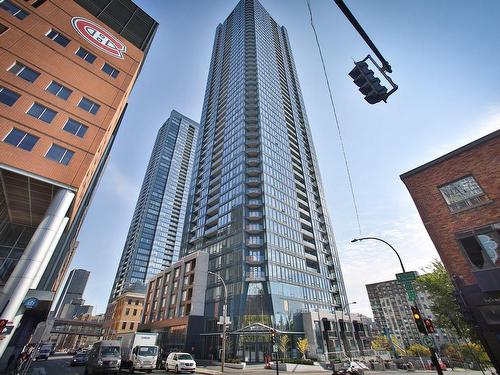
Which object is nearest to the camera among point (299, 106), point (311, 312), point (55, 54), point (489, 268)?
point (489, 268)

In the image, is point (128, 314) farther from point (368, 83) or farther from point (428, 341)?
point (368, 83)

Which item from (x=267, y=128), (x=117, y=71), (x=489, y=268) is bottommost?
(x=489, y=268)

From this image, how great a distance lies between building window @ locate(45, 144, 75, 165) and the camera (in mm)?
18766

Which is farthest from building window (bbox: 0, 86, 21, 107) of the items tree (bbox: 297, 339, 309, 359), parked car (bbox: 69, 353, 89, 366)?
tree (bbox: 297, 339, 309, 359)

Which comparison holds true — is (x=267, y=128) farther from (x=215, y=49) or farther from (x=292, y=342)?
(x=215, y=49)

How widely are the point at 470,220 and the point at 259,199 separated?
42.8m

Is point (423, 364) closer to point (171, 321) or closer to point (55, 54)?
point (171, 321)

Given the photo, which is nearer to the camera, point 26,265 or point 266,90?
point 26,265

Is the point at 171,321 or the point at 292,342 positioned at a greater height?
the point at 171,321

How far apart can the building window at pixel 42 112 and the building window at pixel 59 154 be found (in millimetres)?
2361

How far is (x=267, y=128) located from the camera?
68.9m

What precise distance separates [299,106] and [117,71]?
8025 cm

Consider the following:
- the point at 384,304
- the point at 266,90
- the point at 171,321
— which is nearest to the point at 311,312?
the point at 171,321

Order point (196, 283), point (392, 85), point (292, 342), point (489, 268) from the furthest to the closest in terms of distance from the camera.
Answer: point (196, 283) < point (292, 342) < point (489, 268) < point (392, 85)
